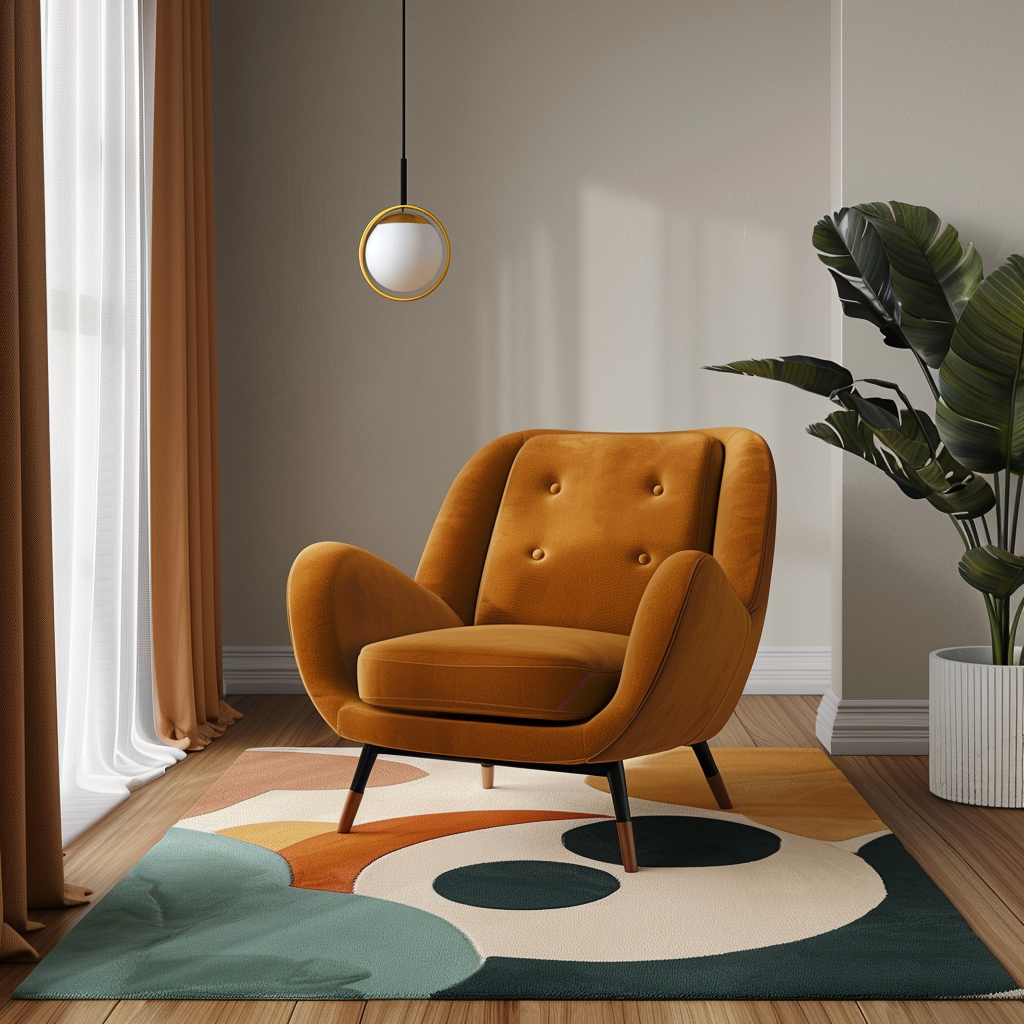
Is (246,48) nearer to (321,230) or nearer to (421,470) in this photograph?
(321,230)

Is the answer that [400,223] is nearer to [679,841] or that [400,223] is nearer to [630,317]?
[630,317]

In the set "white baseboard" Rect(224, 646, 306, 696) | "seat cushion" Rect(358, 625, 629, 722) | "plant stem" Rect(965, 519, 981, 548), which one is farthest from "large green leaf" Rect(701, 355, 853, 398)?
"white baseboard" Rect(224, 646, 306, 696)

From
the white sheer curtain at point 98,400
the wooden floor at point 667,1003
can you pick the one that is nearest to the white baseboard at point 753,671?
the wooden floor at point 667,1003

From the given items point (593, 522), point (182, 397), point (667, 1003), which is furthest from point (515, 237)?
point (667, 1003)

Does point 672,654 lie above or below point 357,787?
above

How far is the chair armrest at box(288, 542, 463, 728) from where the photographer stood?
216cm

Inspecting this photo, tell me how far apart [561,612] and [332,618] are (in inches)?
22.0

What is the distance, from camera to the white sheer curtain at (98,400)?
2.41 meters

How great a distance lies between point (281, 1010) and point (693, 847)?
92cm

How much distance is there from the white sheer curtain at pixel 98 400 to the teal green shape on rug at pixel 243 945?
0.50m

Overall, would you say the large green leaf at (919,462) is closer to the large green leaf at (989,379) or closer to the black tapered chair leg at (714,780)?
the large green leaf at (989,379)

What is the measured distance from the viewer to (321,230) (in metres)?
3.73

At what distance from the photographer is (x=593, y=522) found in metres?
2.52

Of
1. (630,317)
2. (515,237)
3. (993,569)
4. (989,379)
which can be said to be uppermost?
(515,237)
